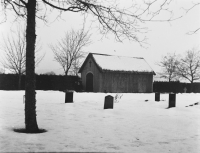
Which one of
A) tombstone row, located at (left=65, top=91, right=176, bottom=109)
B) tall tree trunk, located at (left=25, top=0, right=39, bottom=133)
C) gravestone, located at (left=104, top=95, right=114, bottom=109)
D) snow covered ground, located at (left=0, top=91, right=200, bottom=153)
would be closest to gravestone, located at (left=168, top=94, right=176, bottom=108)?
tombstone row, located at (left=65, top=91, right=176, bottom=109)

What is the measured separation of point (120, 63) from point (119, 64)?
461 mm

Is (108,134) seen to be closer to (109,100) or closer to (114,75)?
(109,100)

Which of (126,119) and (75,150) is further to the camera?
(126,119)

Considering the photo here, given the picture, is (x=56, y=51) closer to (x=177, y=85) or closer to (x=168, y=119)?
(x=177, y=85)

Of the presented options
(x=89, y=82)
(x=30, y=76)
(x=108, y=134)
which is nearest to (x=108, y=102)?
(x=108, y=134)

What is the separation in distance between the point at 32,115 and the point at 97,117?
313cm

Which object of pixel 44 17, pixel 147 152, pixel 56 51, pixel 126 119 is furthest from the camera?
pixel 56 51

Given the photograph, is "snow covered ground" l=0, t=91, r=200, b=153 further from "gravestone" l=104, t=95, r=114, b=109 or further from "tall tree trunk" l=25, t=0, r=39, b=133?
"gravestone" l=104, t=95, r=114, b=109

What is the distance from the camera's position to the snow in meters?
26.7

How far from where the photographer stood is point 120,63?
1124 inches

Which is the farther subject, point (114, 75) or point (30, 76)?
point (114, 75)

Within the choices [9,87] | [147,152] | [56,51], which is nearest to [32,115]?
[147,152]

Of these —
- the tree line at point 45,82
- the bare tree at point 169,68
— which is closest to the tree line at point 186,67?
the bare tree at point 169,68

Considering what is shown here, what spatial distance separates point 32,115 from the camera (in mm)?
5750
